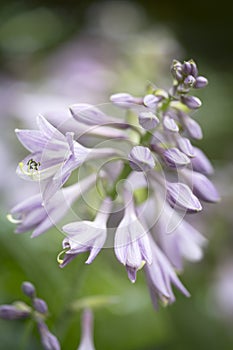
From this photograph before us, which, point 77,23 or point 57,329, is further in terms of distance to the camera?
point 77,23

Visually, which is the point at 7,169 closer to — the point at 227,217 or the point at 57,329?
the point at 227,217

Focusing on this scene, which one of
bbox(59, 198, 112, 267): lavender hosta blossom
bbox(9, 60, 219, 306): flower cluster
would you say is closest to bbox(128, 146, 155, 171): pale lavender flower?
bbox(9, 60, 219, 306): flower cluster

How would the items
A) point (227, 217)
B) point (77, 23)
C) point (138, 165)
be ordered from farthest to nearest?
point (77, 23) → point (227, 217) → point (138, 165)

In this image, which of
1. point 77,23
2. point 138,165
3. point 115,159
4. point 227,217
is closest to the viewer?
point 138,165

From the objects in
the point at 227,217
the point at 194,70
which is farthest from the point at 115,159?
the point at 227,217

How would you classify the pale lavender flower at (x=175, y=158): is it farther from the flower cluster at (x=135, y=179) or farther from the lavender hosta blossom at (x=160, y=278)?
the lavender hosta blossom at (x=160, y=278)

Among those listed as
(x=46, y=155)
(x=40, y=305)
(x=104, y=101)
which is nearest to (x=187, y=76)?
(x=46, y=155)
